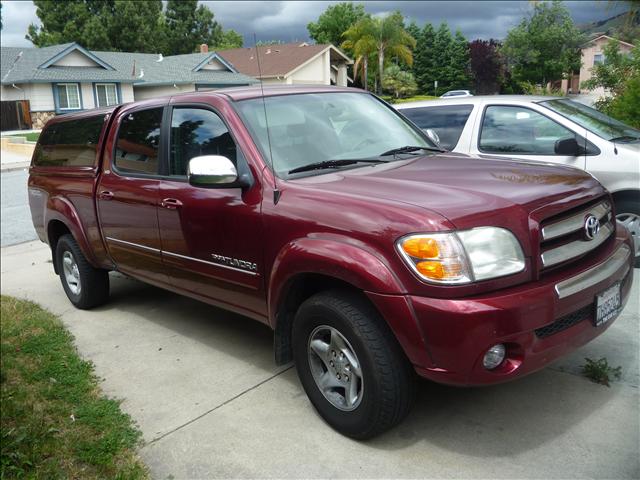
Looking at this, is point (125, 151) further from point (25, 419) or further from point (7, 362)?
point (25, 419)

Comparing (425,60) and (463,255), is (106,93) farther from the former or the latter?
(463,255)

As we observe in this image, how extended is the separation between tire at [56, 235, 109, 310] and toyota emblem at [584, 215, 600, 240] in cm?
442

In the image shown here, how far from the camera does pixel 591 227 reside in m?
3.28

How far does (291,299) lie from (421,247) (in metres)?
1.01

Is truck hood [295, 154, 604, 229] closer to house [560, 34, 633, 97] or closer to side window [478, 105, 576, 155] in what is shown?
side window [478, 105, 576, 155]

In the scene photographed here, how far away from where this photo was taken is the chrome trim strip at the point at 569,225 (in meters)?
3.04

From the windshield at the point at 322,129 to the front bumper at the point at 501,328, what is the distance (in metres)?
1.30

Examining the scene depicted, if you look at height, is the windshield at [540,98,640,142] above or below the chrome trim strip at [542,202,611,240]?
above

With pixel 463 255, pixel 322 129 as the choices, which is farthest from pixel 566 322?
pixel 322 129

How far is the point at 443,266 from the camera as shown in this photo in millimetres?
2803

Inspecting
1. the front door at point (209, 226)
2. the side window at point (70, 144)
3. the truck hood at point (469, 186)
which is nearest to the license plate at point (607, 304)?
the truck hood at point (469, 186)

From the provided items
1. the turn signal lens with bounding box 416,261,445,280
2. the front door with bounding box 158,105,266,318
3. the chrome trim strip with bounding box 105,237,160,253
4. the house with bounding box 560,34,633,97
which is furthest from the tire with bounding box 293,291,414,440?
the house with bounding box 560,34,633,97

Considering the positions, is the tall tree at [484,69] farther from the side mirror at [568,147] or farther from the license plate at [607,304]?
the license plate at [607,304]

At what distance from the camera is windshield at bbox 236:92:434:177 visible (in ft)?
12.7
